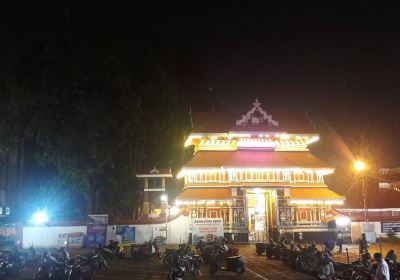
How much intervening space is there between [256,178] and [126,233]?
10279 mm

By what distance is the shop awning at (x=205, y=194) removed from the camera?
32.1m

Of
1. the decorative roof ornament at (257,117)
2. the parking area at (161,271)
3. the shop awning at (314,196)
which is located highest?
the decorative roof ornament at (257,117)

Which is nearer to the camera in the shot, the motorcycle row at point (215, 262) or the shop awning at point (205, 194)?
the motorcycle row at point (215, 262)

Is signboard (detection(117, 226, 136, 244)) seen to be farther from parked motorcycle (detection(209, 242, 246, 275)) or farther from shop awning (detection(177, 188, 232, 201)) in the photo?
parked motorcycle (detection(209, 242, 246, 275))

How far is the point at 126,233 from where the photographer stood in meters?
30.7

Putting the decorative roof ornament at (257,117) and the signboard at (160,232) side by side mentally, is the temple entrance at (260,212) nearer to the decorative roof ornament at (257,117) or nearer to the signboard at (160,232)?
the decorative roof ornament at (257,117)

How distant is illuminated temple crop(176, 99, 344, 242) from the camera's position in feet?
107

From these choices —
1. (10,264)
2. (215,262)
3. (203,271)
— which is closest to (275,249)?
(203,271)

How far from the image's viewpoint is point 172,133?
4262 cm

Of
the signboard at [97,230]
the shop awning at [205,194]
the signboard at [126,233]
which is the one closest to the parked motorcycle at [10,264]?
the signboard at [97,230]

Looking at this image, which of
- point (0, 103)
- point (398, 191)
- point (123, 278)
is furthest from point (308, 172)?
point (0, 103)

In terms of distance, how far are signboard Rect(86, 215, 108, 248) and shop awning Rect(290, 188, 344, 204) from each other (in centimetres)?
1352

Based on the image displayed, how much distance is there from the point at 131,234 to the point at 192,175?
21.3 feet

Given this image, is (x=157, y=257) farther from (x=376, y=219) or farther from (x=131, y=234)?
(x=376, y=219)
